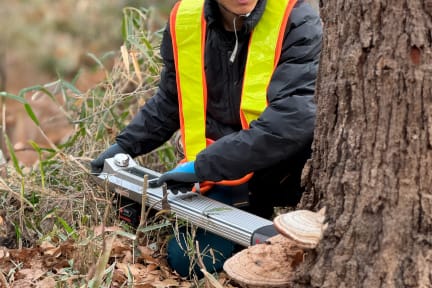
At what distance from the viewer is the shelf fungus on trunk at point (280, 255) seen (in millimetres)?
2123

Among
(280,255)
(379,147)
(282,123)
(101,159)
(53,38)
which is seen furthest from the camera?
(53,38)

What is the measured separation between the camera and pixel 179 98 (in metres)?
3.59

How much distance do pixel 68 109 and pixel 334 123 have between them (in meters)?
2.73

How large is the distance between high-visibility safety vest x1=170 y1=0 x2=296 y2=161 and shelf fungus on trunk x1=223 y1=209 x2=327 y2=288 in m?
1.09

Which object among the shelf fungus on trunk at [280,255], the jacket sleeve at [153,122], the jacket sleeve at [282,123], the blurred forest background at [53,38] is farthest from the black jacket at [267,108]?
the blurred forest background at [53,38]

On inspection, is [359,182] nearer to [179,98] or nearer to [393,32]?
[393,32]

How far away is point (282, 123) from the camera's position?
3.14 metres

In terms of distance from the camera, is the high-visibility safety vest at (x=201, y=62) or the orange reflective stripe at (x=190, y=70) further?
the orange reflective stripe at (x=190, y=70)

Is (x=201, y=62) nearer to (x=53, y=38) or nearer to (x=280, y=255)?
(x=280, y=255)

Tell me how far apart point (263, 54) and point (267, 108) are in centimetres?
25

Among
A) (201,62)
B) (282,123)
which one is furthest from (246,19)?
(282,123)

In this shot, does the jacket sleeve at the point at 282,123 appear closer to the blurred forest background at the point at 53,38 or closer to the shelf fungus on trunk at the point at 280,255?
the shelf fungus on trunk at the point at 280,255

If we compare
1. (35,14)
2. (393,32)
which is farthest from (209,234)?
(35,14)

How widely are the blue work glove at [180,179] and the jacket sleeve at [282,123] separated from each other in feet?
0.15
